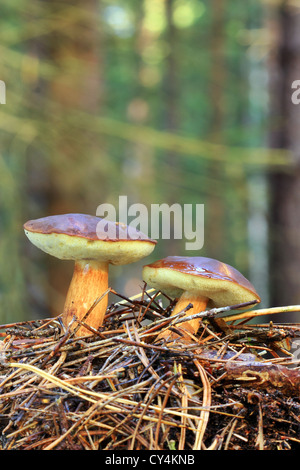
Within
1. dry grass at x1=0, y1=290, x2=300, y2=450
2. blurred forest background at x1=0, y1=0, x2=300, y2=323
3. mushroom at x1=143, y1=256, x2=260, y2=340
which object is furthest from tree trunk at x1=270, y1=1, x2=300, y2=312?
dry grass at x1=0, y1=290, x2=300, y2=450

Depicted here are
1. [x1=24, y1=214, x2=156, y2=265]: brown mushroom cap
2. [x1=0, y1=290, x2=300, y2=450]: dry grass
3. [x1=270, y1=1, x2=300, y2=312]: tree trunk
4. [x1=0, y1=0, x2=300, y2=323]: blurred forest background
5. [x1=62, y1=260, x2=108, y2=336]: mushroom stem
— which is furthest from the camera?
[x1=270, y1=1, x2=300, y2=312]: tree trunk

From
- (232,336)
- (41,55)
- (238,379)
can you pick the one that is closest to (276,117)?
(41,55)

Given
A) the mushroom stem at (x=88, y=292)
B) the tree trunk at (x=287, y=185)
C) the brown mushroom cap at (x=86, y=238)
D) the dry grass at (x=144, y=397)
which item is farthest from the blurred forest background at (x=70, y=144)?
the dry grass at (x=144, y=397)

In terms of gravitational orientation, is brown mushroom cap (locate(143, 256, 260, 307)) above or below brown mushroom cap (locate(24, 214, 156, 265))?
below

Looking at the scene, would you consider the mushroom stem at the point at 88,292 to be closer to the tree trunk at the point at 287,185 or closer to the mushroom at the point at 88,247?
the mushroom at the point at 88,247

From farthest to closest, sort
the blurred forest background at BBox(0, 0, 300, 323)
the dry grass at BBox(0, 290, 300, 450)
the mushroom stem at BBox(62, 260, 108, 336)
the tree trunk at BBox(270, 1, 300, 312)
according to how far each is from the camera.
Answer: the tree trunk at BBox(270, 1, 300, 312), the blurred forest background at BBox(0, 0, 300, 323), the mushroom stem at BBox(62, 260, 108, 336), the dry grass at BBox(0, 290, 300, 450)

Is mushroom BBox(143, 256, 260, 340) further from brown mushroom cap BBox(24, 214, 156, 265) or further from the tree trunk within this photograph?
the tree trunk

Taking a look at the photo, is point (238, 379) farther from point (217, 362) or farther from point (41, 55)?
point (41, 55)
